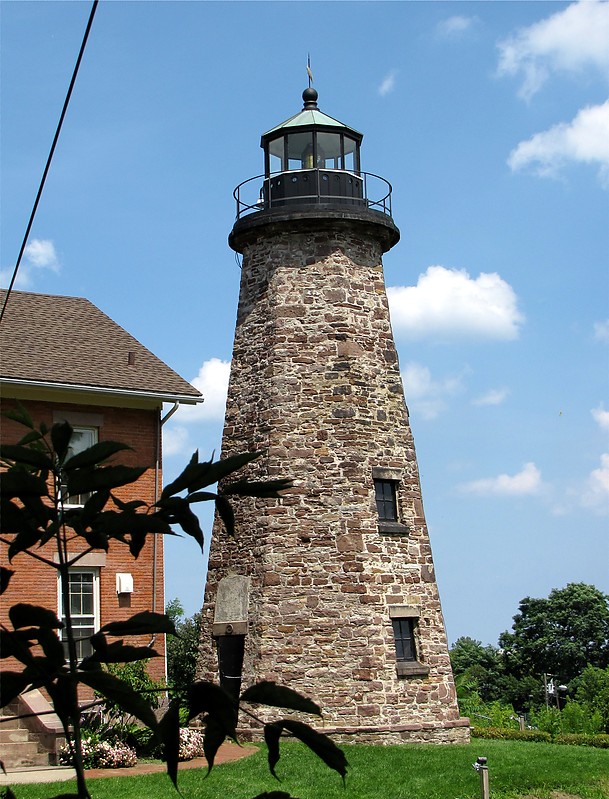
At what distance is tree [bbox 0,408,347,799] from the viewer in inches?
109

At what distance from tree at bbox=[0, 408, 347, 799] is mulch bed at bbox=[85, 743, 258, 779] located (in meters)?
14.1

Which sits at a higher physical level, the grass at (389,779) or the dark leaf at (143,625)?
the dark leaf at (143,625)

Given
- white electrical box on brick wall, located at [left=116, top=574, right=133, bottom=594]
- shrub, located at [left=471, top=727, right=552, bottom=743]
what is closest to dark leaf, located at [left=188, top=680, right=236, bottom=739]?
white electrical box on brick wall, located at [left=116, top=574, right=133, bottom=594]

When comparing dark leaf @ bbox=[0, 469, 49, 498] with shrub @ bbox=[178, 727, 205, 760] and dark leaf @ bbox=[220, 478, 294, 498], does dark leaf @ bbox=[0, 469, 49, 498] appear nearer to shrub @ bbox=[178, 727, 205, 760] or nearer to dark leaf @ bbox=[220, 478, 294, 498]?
dark leaf @ bbox=[220, 478, 294, 498]

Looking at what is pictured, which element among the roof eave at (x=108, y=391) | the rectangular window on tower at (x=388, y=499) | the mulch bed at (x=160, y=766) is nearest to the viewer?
the mulch bed at (x=160, y=766)

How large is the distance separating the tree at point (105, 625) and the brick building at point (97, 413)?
54.1 feet

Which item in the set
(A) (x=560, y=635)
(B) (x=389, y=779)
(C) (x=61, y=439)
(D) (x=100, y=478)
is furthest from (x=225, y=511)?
(A) (x=560, y=635)

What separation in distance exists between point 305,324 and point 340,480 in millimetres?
3307

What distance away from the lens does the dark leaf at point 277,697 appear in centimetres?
280

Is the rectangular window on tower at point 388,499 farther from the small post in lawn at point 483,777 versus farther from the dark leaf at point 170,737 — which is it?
the dark leaf at point 170,737

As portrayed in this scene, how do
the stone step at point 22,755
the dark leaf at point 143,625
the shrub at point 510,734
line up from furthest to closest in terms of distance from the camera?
the shrub at point 510,734 < the stone step at point 22,755 < the dark leaf at point 143,625

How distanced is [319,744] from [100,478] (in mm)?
853

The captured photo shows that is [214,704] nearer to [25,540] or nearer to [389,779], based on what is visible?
[25,540]

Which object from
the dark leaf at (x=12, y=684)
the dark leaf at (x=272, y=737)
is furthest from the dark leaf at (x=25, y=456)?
the dark leaf at (x=272, y=737)
